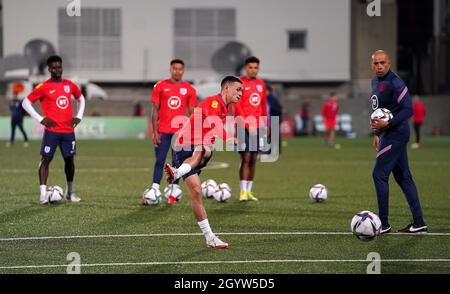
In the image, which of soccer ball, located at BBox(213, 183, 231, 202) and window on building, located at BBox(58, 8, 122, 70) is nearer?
soccer ball, located at BBox(213, 183, 231, 202)

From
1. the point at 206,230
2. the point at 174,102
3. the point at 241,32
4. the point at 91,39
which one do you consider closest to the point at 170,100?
the point at 174,102

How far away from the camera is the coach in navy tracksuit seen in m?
11.2

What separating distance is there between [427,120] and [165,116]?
3824 cm

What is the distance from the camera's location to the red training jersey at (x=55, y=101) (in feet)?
49.3

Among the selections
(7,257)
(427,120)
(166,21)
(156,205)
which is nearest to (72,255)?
(7,257)

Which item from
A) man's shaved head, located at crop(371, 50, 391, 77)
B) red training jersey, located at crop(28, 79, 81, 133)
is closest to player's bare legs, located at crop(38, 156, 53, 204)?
red training jersey, located at crop(28, 79, 81, 133)

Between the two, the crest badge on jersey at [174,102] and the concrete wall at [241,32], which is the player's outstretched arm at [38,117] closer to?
the crest badge on jersey at [174,102]

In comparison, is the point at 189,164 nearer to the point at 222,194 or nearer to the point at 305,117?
the point at 222,194

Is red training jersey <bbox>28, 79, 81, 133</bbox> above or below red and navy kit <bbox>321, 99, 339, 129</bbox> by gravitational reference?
above

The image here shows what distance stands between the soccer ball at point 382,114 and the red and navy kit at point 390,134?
0.25 ft

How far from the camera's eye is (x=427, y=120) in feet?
167

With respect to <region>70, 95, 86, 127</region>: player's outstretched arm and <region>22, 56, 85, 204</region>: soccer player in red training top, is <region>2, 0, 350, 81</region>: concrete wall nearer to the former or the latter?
<region>70, 95, 86, 127</region>: player's outstretched arm

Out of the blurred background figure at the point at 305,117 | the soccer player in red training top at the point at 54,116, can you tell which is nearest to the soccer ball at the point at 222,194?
the soccer player in red training top at the point at 54,116

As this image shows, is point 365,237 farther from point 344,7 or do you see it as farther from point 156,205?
point 344,7
